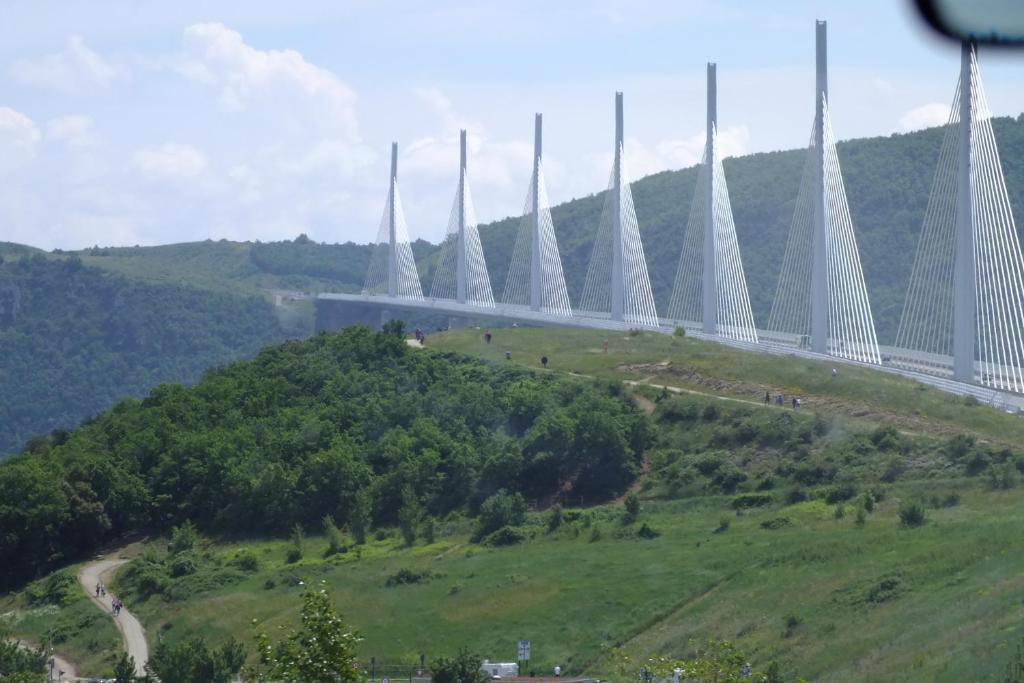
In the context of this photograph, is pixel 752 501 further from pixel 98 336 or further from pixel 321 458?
pixel 98 336

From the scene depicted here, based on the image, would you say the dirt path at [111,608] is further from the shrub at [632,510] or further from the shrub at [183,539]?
the shrub at [632,510]

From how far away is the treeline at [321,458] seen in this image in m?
47.2

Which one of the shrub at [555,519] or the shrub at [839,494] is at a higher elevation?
the shrub at [839,494]

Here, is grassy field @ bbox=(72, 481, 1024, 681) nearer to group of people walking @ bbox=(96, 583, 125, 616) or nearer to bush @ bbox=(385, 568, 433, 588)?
bush @ bbox=(385, 568, 433, 588)

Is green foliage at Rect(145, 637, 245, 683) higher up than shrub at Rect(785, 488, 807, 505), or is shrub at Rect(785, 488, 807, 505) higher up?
shrub at Rect(785, 488, 807, 505)

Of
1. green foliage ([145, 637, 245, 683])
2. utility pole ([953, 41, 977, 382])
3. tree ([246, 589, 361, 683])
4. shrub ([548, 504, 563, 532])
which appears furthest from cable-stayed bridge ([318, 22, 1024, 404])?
tree ([246, 589, 361, 683])

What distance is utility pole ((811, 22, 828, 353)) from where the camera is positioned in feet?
166

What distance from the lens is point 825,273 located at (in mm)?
50562

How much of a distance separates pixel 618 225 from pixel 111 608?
2666cm

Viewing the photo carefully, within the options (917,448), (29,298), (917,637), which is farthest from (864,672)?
(29,298)

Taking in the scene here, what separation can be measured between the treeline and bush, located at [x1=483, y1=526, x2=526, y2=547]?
4.01 m

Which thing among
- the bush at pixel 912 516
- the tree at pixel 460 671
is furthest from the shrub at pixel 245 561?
the bush at pixel 912 516

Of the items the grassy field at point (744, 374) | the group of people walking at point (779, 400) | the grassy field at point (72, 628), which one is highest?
the grassy field at point (744, 374)

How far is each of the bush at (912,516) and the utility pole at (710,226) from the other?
22.0m
